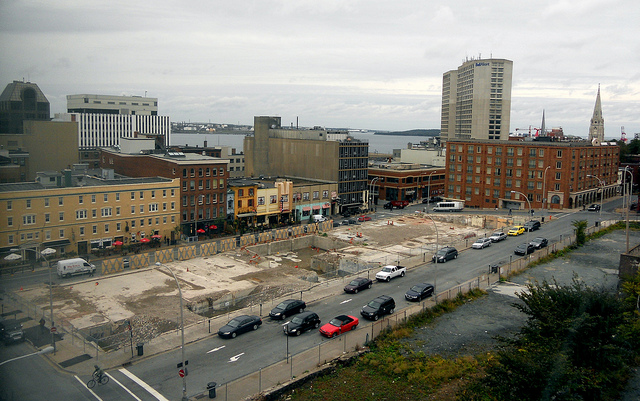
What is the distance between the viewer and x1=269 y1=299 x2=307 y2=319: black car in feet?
112

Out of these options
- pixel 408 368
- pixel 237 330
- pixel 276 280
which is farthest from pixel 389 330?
pixel 276 280

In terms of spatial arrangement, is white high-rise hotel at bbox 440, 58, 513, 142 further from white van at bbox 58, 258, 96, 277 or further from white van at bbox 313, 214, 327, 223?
white van at bbox 58, 258, 96, 277

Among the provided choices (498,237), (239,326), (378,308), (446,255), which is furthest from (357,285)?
(498,237)

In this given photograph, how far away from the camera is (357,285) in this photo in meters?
40.8

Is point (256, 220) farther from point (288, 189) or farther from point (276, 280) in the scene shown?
point (276, 280)

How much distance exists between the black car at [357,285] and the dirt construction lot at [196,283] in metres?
4.27

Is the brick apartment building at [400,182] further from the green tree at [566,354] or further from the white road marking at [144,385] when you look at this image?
the white road marking at [144,385]

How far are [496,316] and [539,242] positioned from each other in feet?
82.5

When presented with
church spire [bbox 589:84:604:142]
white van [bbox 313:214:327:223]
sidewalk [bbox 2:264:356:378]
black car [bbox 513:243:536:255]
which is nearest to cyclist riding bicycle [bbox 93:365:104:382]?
sidewalk [bbox 2:264:356:378]

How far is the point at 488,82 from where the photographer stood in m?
189

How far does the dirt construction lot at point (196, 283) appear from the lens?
1401 inches

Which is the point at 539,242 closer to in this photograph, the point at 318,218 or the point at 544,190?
the point at 544,190

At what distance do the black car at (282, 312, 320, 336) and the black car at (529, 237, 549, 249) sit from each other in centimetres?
3335

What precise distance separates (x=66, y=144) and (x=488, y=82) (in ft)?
506
